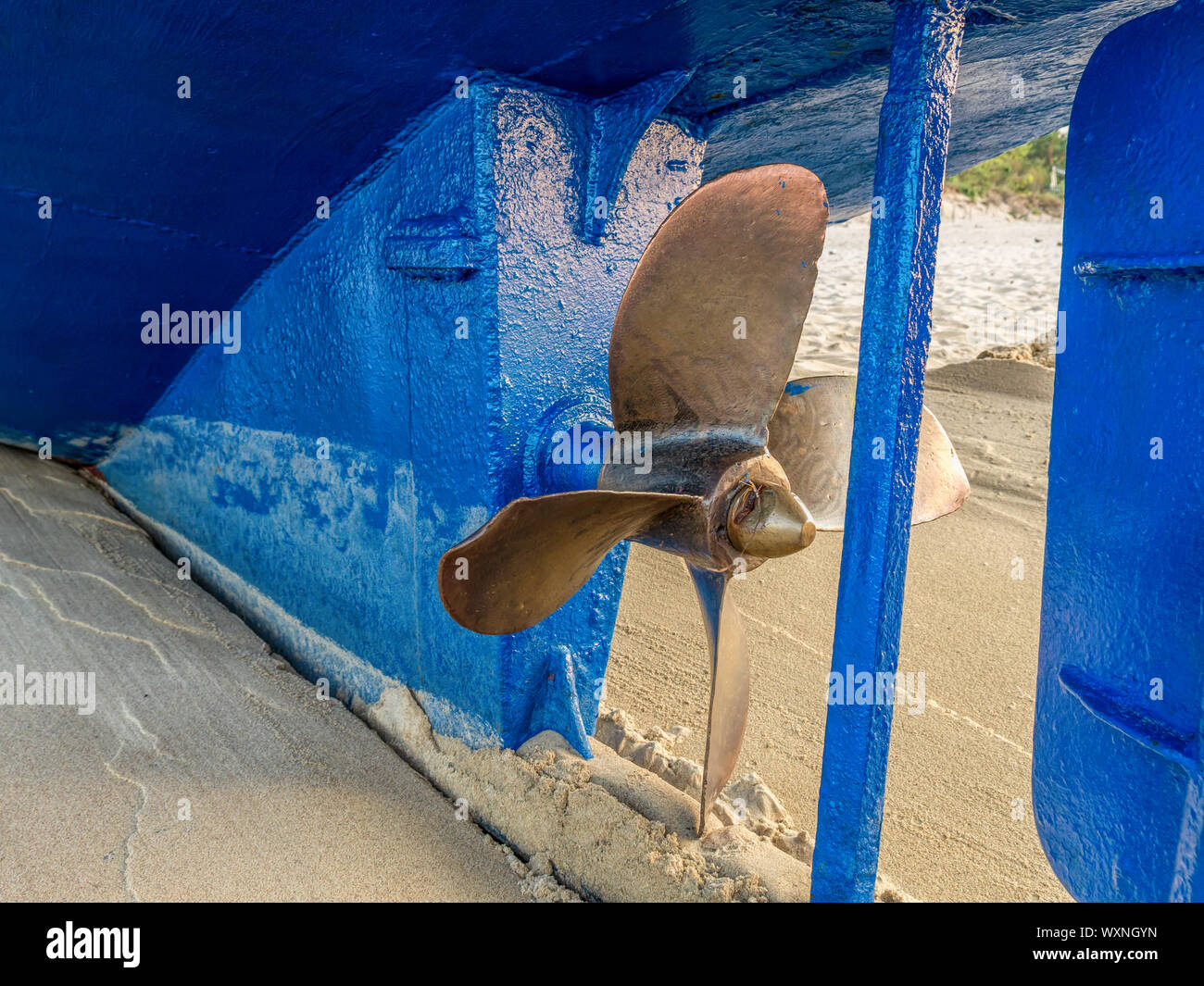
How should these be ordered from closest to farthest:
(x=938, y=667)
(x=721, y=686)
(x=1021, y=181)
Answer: (x=721, y=686) → (x=938, y=667) → (x=1021, y=181)

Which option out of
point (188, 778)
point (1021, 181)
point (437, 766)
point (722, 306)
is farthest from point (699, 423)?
point (1021, 181)

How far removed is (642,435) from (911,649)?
2175mm

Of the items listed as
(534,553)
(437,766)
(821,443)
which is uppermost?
(821,443)

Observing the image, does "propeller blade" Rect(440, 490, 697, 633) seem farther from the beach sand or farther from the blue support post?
the beach sand

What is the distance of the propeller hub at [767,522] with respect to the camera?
187cm

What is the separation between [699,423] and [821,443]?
0.56 metres

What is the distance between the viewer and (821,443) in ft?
8.18

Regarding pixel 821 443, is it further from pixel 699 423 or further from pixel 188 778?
pixel 188 778

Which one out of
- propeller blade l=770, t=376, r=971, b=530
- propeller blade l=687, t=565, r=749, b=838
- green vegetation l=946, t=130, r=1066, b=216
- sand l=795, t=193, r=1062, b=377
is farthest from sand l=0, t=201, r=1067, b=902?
green vegetation l=946, t=130, r=1066, b=216

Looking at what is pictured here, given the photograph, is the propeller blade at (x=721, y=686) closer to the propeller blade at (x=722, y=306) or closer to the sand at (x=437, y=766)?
the sand at (x=437, y=766)

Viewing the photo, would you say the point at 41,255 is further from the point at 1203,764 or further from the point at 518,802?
the point at 1203,764

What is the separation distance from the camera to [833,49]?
228 cm

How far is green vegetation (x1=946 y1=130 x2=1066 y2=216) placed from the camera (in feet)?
49.8
